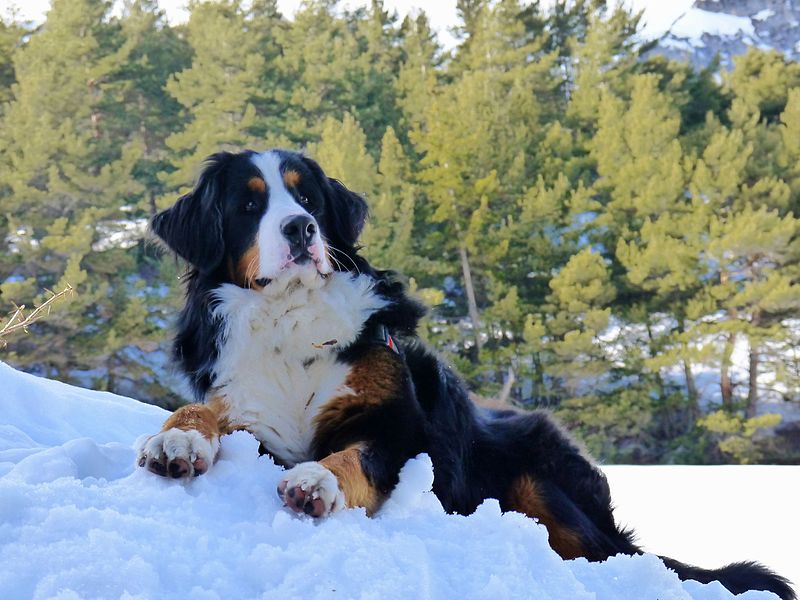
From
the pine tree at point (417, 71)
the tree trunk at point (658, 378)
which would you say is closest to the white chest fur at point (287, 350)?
the tree trunk at point (658, 378)

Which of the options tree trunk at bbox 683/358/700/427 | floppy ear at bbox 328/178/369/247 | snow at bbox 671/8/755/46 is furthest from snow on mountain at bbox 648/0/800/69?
floppy ear at bbox 328/178/369/247

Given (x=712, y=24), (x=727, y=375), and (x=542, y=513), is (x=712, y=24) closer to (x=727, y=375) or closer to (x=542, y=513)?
(x=727, y=375)

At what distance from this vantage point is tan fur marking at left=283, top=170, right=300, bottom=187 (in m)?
3.23

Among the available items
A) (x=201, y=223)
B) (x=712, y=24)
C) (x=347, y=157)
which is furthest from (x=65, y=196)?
(x=712, y=24)

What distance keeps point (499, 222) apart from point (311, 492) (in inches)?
842

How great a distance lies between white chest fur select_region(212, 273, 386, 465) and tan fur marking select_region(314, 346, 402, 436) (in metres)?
0.03

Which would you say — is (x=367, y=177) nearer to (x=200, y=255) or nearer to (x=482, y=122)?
(x=482, y=122)

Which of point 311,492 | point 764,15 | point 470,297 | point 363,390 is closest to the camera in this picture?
point 311,492

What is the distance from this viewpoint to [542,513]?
3.08 meters

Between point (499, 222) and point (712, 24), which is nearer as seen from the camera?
point (499, 222)

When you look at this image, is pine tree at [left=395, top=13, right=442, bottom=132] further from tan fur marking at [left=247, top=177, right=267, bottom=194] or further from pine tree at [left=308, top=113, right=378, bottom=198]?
tan fur marking at [left=247, top=177, right=267, bottom=194]

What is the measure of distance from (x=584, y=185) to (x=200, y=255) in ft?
70.5

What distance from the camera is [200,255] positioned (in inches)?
129

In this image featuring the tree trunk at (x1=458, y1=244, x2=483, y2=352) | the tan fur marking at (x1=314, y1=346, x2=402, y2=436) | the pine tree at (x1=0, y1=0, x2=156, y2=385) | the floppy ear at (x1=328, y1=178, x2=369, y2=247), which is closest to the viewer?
the tan fur marking at (x1=314, y1=346, x2=402, y2=436)
